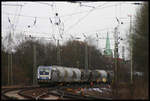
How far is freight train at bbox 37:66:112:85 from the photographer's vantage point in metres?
42.8

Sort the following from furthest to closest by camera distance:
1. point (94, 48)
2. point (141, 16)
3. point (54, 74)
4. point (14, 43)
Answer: point (94, 48)
point (14, 43)
point (54, 74)
point (141, 16)

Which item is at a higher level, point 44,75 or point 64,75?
point 44,75

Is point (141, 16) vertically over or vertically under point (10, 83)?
over

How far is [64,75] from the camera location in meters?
47.1

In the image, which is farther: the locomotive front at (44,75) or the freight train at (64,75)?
the freight train at (64,75)

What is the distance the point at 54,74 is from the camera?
142 feet

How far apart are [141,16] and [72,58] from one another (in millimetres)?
41170

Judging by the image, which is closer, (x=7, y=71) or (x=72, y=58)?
(x=7, y=71)

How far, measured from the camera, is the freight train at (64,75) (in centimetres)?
4275

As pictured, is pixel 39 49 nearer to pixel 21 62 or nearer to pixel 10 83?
pixel 21 62

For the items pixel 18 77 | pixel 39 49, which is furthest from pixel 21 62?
pixel 39 49

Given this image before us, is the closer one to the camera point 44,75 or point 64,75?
point 44,75

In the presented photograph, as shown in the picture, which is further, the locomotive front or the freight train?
the freight train

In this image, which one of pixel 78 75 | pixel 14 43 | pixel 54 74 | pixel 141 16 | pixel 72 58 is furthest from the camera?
pixel 72 58
